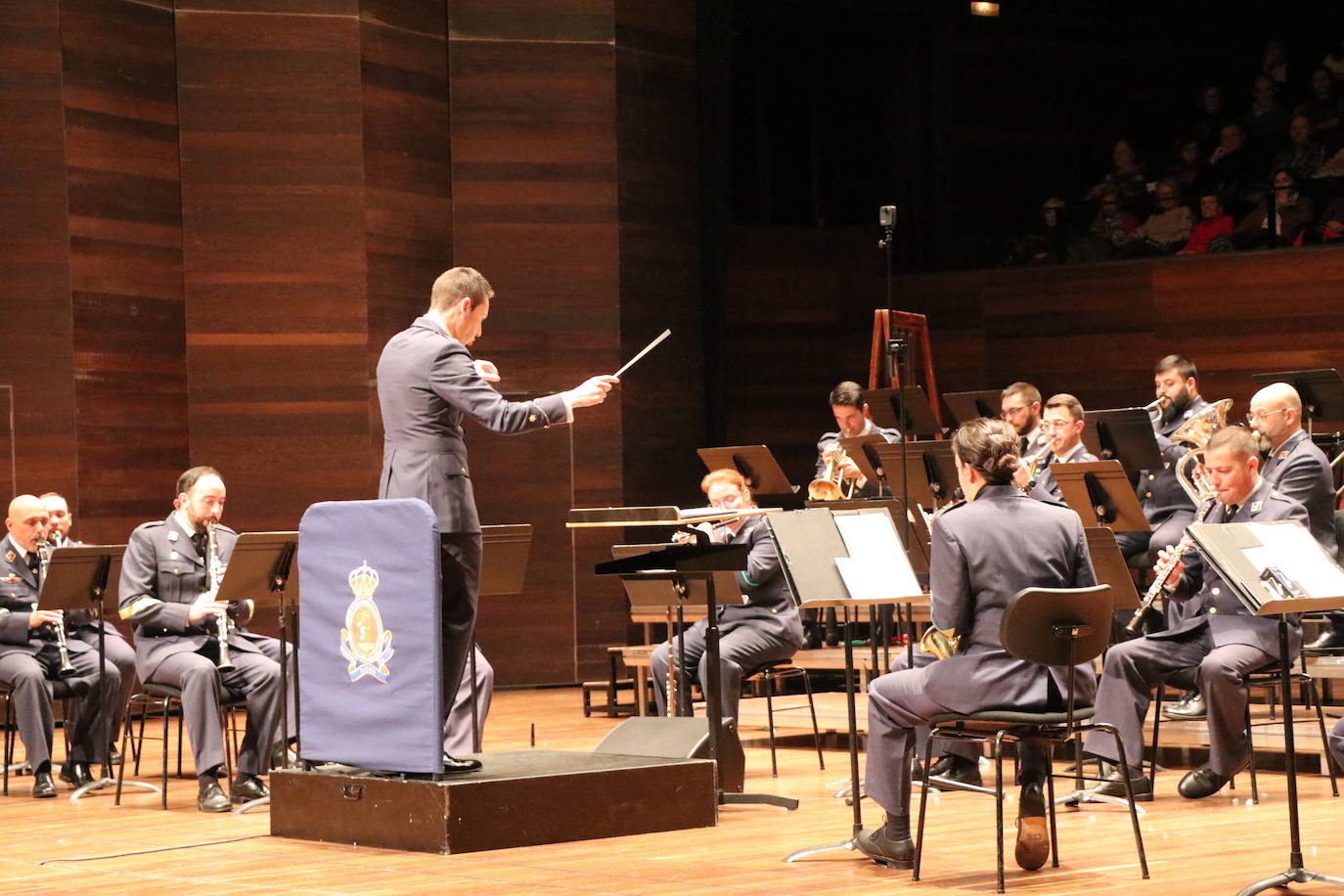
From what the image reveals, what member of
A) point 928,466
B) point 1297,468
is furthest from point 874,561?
point 928,466

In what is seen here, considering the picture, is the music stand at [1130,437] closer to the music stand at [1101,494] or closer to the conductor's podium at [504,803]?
the music stand at [1101,494]

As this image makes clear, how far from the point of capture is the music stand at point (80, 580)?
6.83m

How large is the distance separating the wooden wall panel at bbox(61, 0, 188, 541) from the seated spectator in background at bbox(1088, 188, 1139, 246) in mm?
5558

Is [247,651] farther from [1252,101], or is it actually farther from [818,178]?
[1252,101]

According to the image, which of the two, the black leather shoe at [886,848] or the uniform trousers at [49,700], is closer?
the black leather shoe at [886,848]

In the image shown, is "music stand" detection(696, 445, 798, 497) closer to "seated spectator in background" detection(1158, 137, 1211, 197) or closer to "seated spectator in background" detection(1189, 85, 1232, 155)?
"seated spectator in background" detection(1158, 137, 1211, 197)

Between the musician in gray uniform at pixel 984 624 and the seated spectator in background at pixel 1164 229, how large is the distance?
670cm

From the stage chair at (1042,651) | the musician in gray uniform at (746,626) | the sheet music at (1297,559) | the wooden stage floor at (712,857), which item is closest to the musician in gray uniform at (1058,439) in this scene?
the musician in gray uniform at (746,626)

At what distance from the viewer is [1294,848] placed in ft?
14.6

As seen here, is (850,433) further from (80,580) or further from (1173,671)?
(80,580)

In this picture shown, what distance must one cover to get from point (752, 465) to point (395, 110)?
3.01m

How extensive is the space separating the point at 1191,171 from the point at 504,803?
787 centimetres

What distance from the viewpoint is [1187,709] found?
23.2 ft

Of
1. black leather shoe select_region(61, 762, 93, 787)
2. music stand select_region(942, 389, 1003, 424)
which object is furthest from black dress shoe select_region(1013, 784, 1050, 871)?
music stand select_region(942, 389, 1003, 424)
